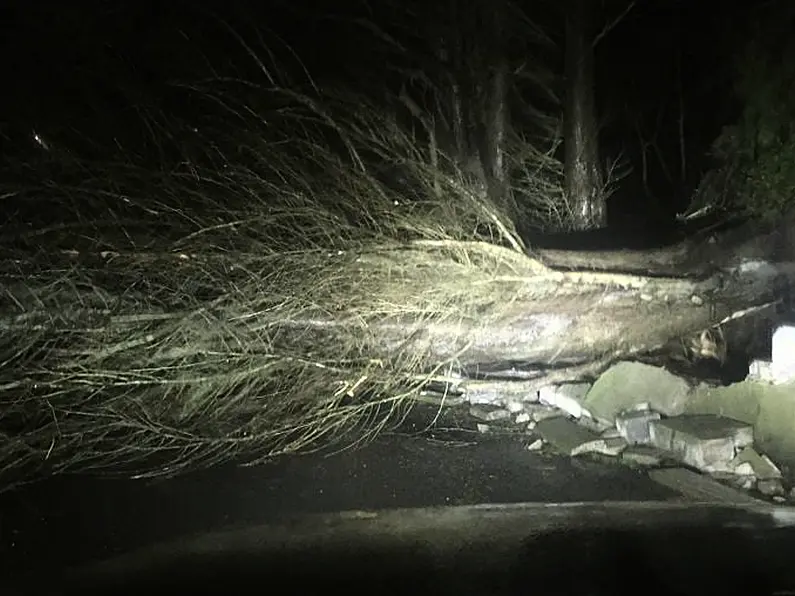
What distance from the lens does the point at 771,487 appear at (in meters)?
5.43

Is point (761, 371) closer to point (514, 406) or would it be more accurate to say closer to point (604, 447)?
point (604, 447)

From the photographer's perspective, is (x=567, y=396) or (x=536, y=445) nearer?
(x=536, y=445)

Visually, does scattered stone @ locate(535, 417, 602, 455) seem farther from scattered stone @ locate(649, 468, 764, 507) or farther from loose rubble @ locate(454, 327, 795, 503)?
scattered stone @ locate(649, 468, 764, 507)

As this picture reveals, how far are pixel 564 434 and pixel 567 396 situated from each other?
53 cm

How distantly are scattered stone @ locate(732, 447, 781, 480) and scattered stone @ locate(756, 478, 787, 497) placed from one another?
33mm

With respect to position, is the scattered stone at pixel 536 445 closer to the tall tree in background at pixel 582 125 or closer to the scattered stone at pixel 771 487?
the scattered stone at pixel 771 487

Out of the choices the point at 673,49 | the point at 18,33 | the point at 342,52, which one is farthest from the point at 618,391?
the point at 673,49

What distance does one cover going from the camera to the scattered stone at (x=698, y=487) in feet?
17.3

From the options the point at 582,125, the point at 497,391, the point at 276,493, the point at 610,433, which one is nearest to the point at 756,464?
the point at 610,433

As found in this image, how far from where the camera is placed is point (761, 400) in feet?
20.0

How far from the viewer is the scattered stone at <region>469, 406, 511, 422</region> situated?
7152 millimetres

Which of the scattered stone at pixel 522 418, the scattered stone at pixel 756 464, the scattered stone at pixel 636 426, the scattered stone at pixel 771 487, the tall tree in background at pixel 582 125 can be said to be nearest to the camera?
the scattered stone at pixel 771 487

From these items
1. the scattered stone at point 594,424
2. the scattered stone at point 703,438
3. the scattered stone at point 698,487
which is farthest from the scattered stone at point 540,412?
the scattered stone at point 698,487

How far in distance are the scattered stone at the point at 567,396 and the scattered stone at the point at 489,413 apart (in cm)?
34
